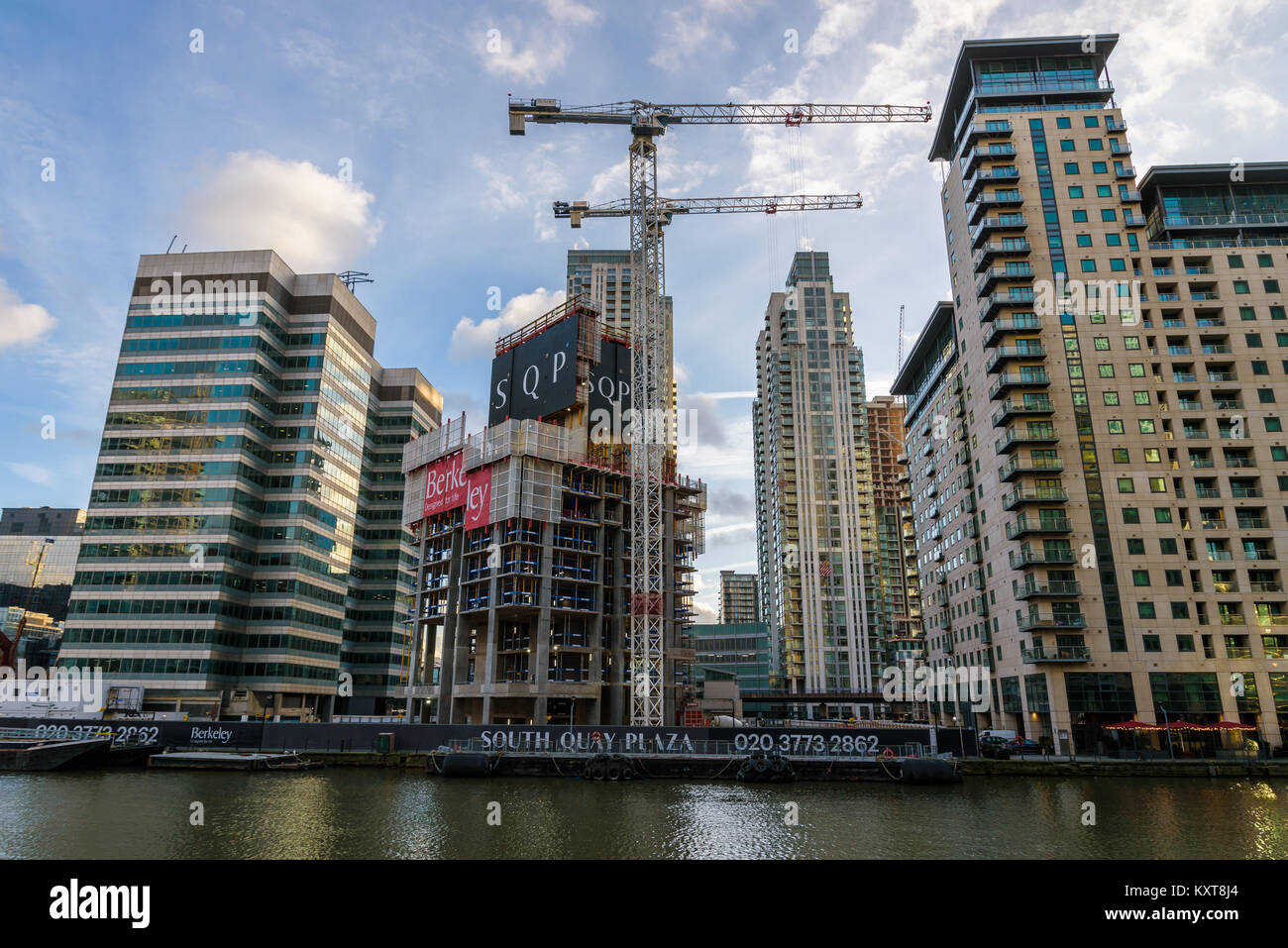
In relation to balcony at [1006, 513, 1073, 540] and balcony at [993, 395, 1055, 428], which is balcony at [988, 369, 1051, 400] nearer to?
balcony at [993, 395, 1055, 428]

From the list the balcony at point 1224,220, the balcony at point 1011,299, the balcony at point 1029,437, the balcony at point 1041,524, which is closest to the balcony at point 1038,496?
the balcony at point 1041,524

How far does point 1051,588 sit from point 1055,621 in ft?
11.4

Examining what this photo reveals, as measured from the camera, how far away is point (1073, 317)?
8938 cm

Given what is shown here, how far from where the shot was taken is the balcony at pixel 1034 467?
8538 cm

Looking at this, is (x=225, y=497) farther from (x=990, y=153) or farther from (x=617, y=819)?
(x=990, y=153)

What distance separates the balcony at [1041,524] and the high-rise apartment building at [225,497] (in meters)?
99.5

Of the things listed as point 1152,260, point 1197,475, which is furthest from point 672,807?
point 1152,260

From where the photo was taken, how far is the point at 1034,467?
86.1m

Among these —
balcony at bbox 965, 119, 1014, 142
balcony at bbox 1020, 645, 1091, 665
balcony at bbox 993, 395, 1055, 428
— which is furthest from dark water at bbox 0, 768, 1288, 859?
balcony at bbox 965, 119, 1014, 142

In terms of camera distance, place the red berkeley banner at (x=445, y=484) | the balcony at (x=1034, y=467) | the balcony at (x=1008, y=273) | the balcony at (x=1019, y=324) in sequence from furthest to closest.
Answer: the red berkeley banner at (x=445, y=484)
the balcony at (x=1008, y=273)
the balcony at (x=1019, y=324)
the balcony at (x=1034, y=467)

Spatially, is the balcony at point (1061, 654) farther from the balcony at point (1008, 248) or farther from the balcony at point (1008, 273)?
the balcony at point (1008, 248)

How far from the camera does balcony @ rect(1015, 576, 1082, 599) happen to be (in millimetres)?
81812
